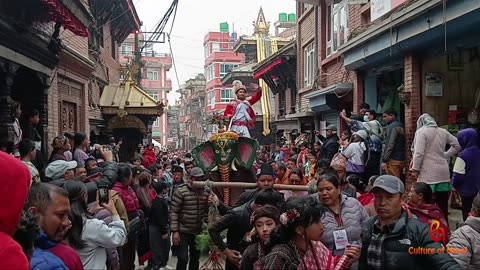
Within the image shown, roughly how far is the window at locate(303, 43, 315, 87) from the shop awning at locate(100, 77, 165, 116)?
6.28 m

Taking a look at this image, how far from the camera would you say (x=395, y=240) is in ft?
11.6

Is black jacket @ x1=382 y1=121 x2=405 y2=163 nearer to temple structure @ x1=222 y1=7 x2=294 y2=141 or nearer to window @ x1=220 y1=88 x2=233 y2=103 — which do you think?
temple structure @ x1=222 y1=7 x2=294 y2=141

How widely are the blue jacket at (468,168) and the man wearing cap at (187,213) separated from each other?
3.59m

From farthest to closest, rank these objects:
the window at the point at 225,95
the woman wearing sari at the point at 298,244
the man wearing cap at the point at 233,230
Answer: the window at the point at 225,95, the man wearing cap at the point at 233,230, the woman wearing sari at the point at 298,244

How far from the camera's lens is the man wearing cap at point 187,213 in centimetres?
689

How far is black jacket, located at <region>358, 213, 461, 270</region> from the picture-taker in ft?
11.1

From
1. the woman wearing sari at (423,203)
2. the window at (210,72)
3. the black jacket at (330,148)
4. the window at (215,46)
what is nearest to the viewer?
the woman wearing sari at (423,203)

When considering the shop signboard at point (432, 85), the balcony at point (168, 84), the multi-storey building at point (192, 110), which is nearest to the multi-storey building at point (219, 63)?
the multi-storey building at point (192, 110)

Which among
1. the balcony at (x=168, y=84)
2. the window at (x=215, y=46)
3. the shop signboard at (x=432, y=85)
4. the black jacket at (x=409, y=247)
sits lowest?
the black jacket at (x=409, y=247)

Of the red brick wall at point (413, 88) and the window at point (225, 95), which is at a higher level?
the window at point (225, 95)

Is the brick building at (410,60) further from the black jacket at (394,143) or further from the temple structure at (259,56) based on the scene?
the temple structure at (259,56)

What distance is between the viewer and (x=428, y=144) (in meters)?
7.09

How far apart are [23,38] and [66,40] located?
4307mm

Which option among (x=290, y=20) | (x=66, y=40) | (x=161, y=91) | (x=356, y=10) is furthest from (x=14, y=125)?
(x=161, y=91)
